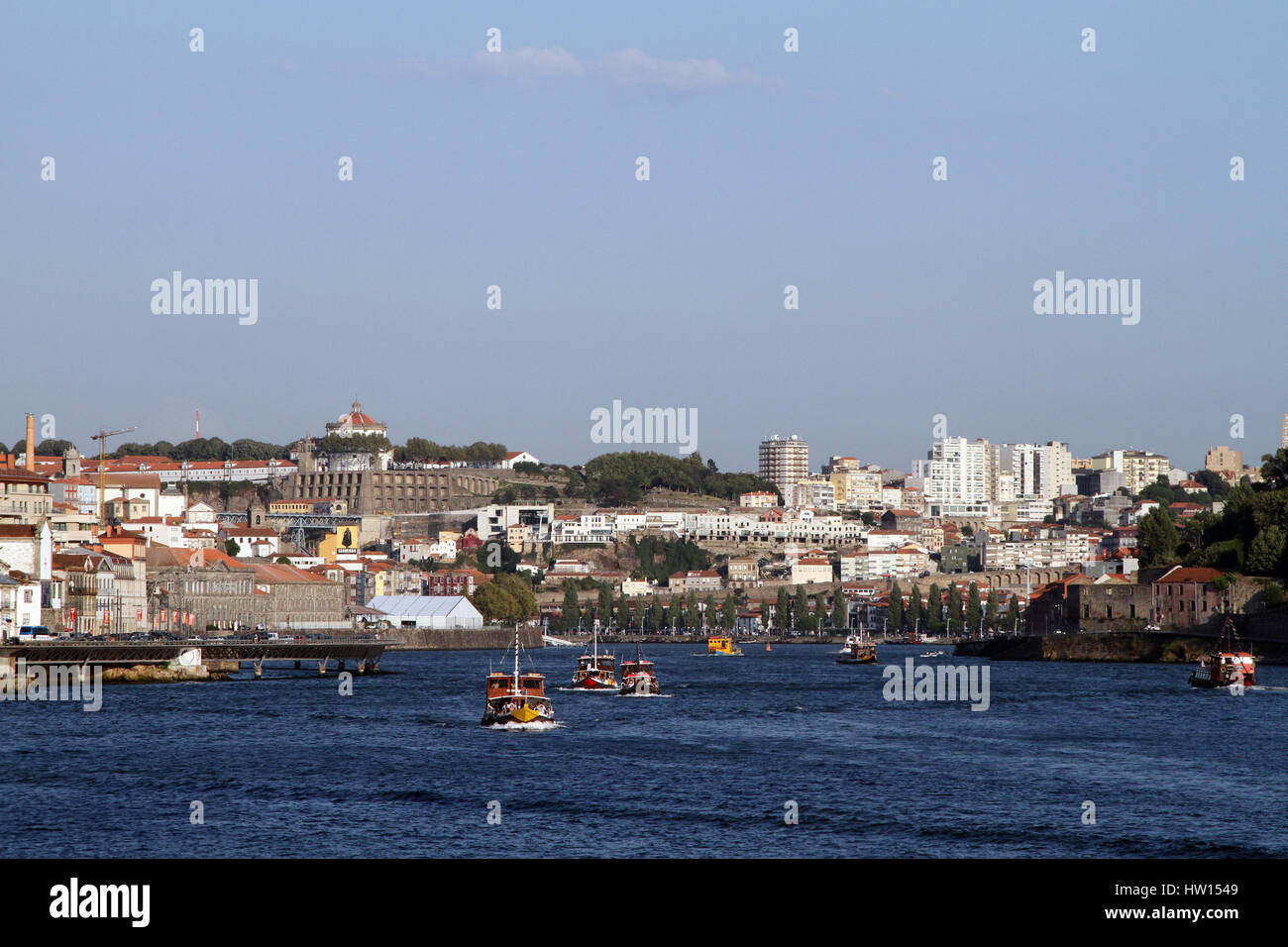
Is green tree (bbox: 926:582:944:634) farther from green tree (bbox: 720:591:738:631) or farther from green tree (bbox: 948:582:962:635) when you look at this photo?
green tree (bbox: 720:591:738:631)

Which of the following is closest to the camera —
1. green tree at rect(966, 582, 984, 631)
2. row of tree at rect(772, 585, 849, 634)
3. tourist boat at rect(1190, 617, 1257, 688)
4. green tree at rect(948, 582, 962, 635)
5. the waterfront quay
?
the waterfront quay

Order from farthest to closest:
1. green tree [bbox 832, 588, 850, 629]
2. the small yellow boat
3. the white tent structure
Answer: green tree [bbox 832, 588, 850, 629] → the white tent structure → the small yellow boat

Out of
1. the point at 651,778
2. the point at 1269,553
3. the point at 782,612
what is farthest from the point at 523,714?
the point at 782,612

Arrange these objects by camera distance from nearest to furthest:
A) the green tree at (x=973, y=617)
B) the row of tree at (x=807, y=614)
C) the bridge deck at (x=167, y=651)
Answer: the bridge deck at (x=167, y=651) → the green tree at (x=973, y=617) → the row of tree at (x=807, y=614)

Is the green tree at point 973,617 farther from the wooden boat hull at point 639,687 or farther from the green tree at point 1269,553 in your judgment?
the wooden boat hull at point 639,687

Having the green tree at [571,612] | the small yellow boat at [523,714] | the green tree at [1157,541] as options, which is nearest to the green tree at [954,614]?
the green tree at [571,612]

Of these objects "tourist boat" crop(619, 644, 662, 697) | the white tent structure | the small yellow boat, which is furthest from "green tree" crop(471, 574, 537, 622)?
the small yellow boat

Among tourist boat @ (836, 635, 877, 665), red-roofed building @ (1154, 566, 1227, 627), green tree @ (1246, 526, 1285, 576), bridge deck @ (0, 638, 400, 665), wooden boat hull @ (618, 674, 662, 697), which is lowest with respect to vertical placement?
tourist boat @ (836, 635, 877, 665)
